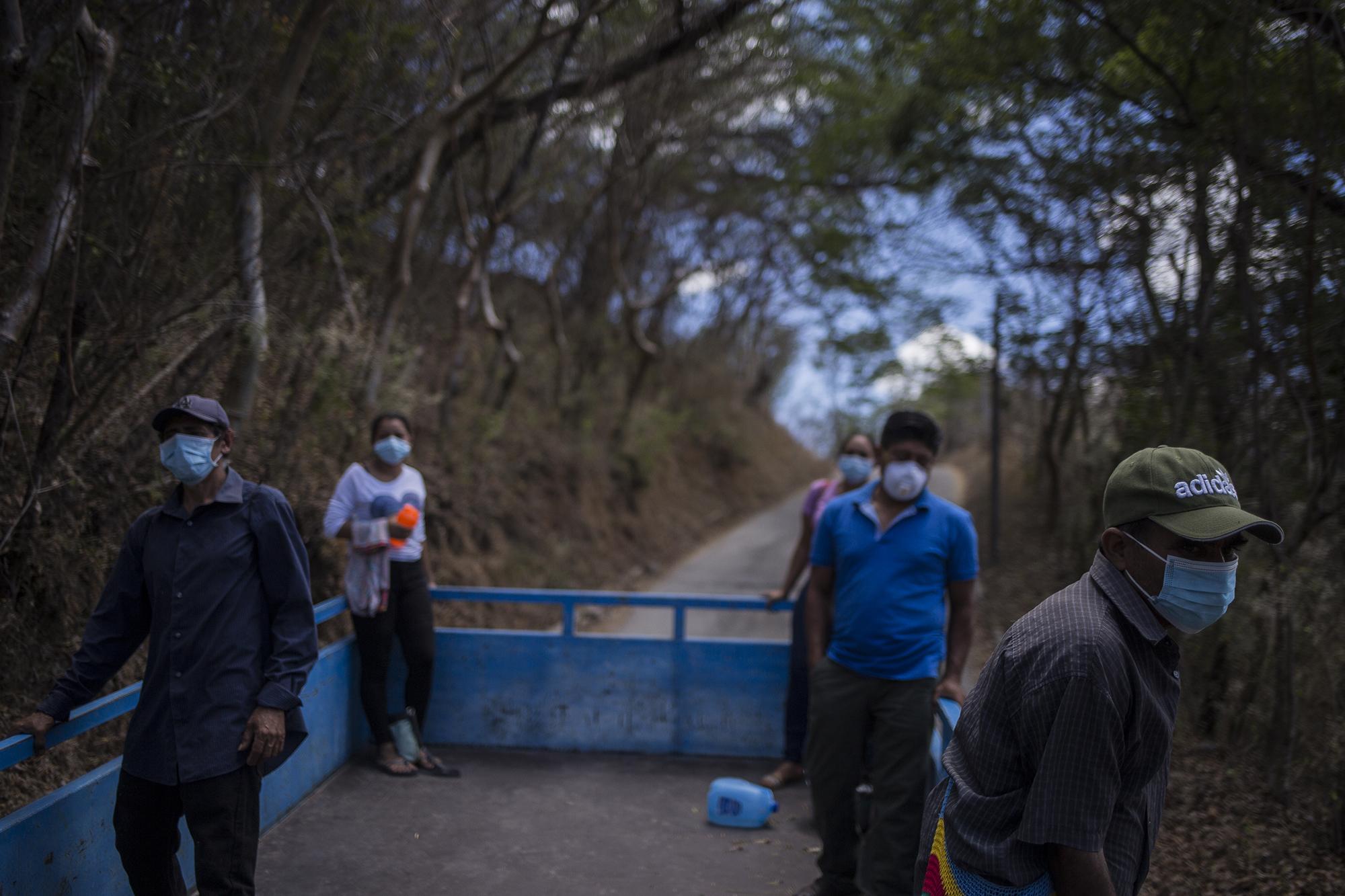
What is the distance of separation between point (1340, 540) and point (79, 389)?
6899mm

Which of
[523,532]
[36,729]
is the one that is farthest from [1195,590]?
[523,532]

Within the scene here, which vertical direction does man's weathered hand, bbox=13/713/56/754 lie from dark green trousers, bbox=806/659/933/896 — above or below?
above

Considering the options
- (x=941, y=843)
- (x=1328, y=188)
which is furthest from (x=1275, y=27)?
(x=941, y=843)

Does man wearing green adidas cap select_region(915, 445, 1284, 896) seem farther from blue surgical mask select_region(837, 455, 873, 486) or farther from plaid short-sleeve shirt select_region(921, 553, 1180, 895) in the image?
blue surgical mask select_region(837, 455, 873, 486)

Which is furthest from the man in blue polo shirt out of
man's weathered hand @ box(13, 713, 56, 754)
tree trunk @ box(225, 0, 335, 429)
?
tree trunk @ box(225, 0, 335, 429)

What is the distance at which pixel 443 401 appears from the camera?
12.6 m

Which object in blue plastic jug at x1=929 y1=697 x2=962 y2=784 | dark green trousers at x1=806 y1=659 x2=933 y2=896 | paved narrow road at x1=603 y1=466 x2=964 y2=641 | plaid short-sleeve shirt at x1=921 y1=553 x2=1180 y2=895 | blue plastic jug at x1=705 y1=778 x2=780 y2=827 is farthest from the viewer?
paved narrow road at x1=603 y1=466 x2=964 y2=641

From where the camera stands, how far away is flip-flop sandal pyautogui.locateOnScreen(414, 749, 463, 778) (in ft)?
19.0

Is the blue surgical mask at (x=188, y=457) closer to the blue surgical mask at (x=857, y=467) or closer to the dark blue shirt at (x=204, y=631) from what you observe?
the dark blue shirt at (x=204, y=631)

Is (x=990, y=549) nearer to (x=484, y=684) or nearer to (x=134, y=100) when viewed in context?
(x=484, y=684)

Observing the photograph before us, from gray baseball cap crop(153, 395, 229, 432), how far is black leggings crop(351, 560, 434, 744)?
2438 mm

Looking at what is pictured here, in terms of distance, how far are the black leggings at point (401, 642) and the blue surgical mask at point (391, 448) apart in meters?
0.59

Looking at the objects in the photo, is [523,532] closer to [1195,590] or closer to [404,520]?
[404,520]

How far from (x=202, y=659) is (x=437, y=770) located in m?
2.78
